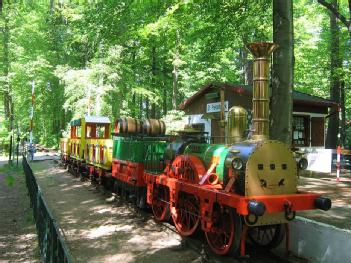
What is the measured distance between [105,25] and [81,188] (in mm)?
5847

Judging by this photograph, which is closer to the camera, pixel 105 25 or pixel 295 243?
pixel 295 243

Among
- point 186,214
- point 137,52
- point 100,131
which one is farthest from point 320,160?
point 137,52

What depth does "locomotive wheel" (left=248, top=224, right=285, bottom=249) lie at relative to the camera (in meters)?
6.94

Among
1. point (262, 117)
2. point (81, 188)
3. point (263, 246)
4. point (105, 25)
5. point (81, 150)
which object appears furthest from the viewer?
point (81, 150)

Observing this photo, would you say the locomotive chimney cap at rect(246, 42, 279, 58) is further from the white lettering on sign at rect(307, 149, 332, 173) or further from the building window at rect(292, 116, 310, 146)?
the building window at rect(292, 116, 310, 146)

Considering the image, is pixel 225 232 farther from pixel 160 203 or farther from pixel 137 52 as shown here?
pixel 137 52

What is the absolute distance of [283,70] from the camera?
→ 8.48m

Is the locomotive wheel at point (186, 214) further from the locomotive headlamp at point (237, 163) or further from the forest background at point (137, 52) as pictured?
the forest background at point (137, 52)

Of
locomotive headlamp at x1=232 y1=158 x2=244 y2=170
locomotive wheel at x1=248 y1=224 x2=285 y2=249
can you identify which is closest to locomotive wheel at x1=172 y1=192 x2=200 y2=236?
locomotive wheel at x1=248 y1=224 x2=285 y2=249

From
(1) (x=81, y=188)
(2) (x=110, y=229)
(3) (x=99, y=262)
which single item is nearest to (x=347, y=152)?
(1) (x=81, y=188)

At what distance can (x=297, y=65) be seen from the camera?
Answer: 93.1 feet

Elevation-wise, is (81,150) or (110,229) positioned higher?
(81,150)

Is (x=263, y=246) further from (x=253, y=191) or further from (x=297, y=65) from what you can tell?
(x=297, y=65)

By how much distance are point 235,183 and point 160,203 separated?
3.30 m
